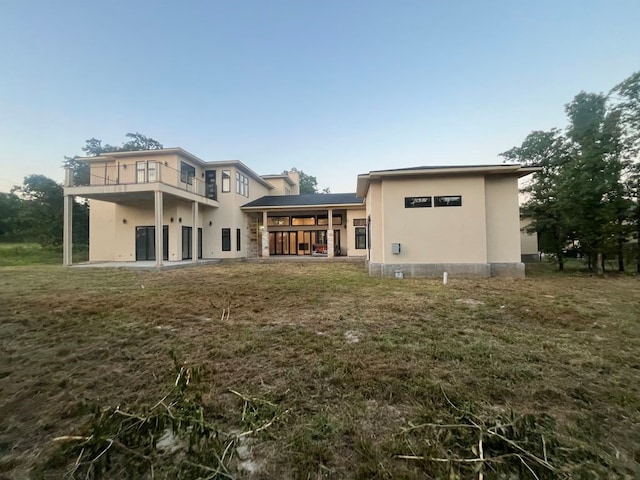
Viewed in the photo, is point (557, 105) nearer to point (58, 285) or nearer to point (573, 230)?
point (573, 230)

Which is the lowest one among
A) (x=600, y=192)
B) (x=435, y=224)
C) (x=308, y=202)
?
(x=435, y=224)

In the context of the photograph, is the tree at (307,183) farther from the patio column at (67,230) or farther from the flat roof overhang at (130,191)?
the patio column at (67,230)

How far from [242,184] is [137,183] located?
6.51 meters

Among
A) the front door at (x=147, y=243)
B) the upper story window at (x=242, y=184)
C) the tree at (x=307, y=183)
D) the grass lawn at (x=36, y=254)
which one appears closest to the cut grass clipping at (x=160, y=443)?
the front door at (x=147, y=243)

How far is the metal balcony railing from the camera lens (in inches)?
542

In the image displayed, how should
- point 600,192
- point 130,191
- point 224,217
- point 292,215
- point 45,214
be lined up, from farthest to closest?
point 45,214
point 292,215
point 224,217
point 130,191
point 600,192

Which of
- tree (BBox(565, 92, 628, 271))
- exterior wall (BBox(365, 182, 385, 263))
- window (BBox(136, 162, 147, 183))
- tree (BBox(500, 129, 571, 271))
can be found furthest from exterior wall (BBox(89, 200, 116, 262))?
tree (BBox(565, 92, 628, 271))

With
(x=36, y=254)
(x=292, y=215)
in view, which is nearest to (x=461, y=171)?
(x=292, y=215)

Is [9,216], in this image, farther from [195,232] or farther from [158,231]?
[158,231]

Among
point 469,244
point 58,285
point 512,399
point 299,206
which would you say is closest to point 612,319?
point 512,399

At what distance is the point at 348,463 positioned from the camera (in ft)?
5.02

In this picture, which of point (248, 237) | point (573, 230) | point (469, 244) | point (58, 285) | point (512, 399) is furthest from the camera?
point (248, 237)

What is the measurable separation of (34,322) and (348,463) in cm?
560

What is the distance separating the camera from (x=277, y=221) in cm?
2066
